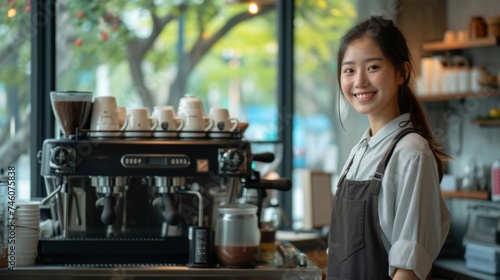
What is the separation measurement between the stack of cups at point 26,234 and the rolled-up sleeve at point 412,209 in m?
1.36

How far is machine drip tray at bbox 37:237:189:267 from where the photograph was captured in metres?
2.80

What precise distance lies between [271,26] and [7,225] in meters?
3.15

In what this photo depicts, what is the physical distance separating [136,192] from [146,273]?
38cm

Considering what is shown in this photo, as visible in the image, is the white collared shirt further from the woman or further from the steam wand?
the steam wand

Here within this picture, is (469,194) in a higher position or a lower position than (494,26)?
lower

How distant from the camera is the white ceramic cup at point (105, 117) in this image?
2861 mm

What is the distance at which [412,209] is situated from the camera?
73.2 inches

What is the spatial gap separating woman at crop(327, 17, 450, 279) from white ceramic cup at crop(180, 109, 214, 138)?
2.89 ft

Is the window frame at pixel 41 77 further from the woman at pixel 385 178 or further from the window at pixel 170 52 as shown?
the woman at pixel 385 178

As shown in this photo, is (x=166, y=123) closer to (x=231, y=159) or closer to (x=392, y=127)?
(x=231, y=159)

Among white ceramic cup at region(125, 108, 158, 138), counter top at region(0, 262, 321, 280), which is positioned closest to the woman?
counter top at region(0, 262, 321, 280)

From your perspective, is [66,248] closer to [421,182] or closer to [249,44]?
[421,182]

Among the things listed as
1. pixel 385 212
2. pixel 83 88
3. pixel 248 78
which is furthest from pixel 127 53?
pixel 385 212

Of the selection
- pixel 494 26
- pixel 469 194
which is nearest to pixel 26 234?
pixel 469 194
